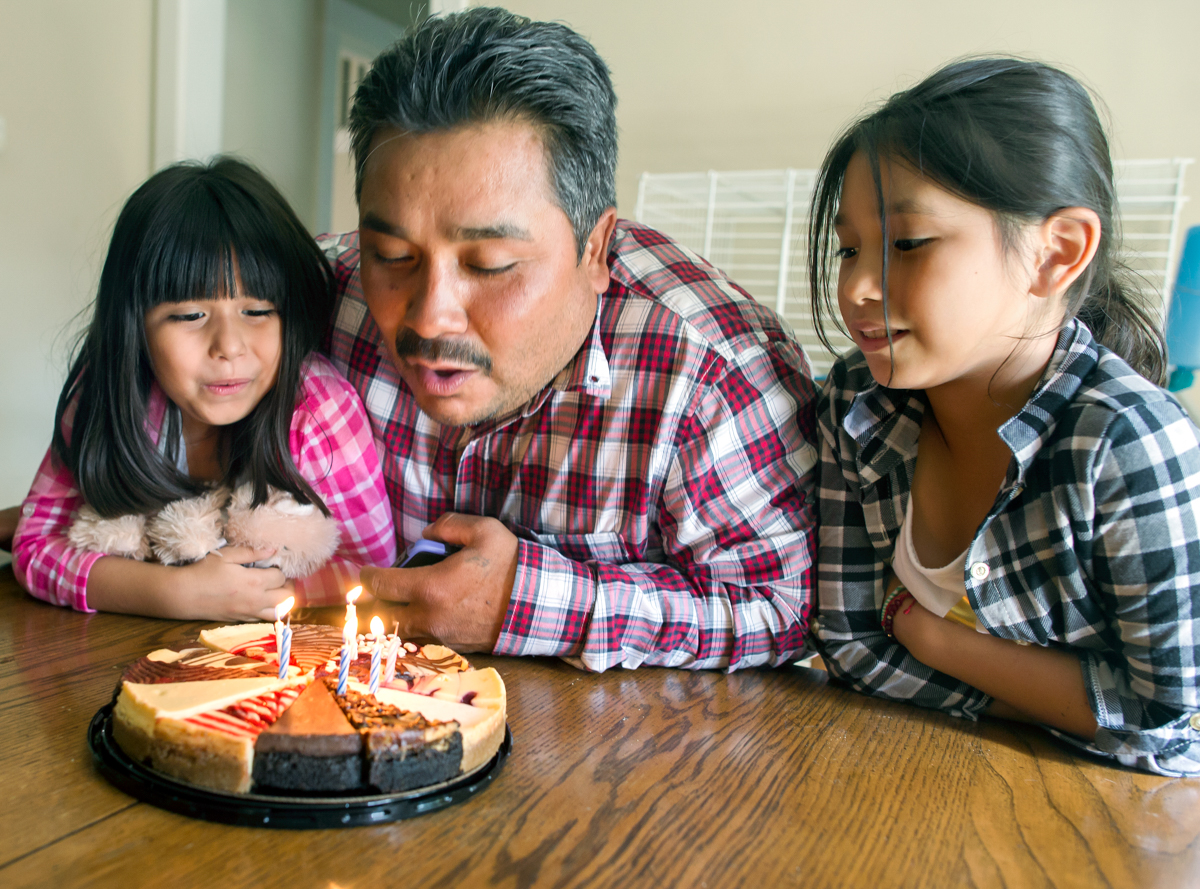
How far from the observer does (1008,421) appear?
949 millimetres

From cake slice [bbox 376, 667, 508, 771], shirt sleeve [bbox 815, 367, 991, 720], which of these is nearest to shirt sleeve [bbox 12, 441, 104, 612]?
cake slice [bbox 376, 667, 508, 771]

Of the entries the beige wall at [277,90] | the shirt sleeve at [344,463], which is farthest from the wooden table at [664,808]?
the beige wall at [277,90]

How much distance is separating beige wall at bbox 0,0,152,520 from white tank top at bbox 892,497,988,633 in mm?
2366

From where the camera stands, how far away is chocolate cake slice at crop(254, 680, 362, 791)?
660 millimetres

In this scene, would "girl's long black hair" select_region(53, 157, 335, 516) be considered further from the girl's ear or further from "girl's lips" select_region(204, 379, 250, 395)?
the girl's ear

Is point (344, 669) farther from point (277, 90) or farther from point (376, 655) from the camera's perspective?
point (277, 90)

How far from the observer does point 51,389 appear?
2713mm

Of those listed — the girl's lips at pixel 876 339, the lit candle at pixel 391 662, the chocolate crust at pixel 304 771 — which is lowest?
the chocolate crust at pixel 304 771

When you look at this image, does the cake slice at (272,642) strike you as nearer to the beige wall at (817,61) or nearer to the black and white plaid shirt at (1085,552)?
the black and white plaid shirt at (1085,552)

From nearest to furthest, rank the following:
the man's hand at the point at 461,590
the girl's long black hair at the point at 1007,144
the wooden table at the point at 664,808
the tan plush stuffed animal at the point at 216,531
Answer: the wooden table at the point at 664,808 → the girl's long black hair at the point at 1007,144 → the man's hand at the point at 461,590 → the tan plush stuffed animal at the point at 216,531

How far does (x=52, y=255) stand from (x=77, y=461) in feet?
5.87

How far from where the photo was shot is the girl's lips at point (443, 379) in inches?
44.3

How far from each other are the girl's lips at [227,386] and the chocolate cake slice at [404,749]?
25.7 inches

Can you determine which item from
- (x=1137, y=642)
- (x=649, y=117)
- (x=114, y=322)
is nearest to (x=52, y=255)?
(x=114, y=322)
